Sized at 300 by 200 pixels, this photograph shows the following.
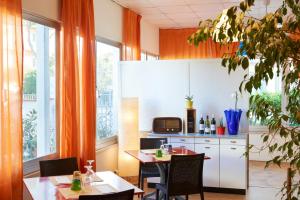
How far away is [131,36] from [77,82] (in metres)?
2.55

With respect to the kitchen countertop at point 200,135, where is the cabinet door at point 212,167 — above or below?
below

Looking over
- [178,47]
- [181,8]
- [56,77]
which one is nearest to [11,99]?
[56,77]

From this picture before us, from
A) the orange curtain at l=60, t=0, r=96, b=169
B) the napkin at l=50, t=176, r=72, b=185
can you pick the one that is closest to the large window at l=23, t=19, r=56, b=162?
the orange curtain at l=60, t=0, r=96, b=169

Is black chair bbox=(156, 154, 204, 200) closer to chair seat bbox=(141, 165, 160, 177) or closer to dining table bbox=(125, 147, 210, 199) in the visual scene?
dining table bbox=(125, 147, 210, 199)

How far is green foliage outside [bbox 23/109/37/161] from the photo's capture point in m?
4.13

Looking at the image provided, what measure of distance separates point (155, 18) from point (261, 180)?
3889mm

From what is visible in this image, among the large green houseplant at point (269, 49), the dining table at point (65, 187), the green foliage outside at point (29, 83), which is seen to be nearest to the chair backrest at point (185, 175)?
the dining table at point (65, 187)

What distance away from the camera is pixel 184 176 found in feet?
13.3

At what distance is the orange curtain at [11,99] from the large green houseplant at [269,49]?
218cm

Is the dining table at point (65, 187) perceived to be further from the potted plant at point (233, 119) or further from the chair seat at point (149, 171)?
the potted plant at point (233, 119)

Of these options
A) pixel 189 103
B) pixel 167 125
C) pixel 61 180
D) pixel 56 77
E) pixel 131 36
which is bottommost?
pixel 61 180

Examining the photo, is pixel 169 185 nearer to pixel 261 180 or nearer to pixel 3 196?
pixel 3 196

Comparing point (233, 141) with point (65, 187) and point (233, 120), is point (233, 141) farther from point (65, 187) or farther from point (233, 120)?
point (65, 187)

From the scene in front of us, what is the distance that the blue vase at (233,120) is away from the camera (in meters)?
5.60
